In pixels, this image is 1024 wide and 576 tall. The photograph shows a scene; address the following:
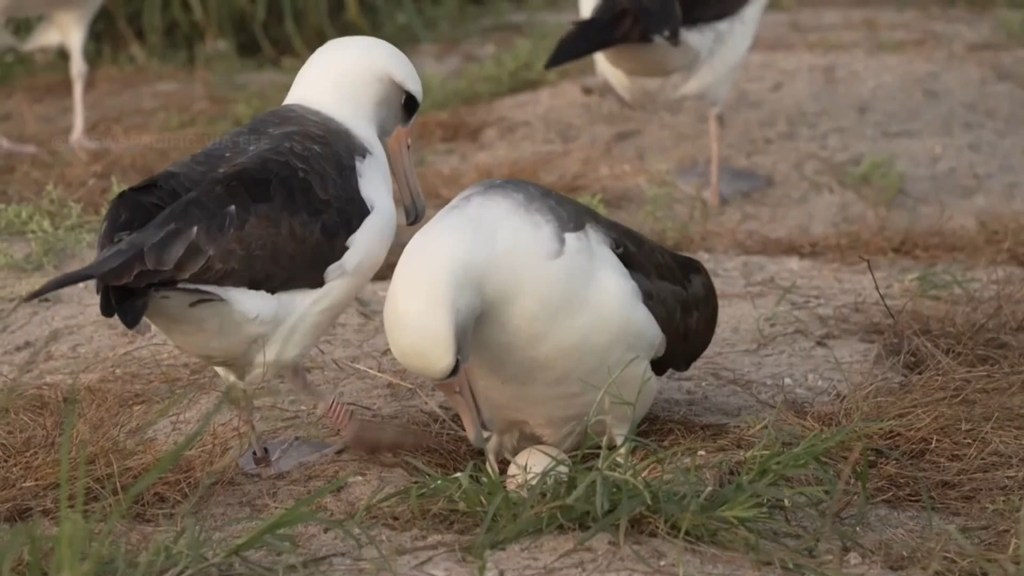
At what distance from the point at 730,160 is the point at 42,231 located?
3167 millimetres

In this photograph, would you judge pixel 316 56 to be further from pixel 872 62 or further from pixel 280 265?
pixel 872 62

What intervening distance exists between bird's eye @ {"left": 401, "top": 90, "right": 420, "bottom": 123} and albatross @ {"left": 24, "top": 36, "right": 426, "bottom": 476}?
0.23 ft

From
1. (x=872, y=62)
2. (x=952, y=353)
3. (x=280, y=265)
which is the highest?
(x=280, y=265)

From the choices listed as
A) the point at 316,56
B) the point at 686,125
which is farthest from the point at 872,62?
the point at 316,56

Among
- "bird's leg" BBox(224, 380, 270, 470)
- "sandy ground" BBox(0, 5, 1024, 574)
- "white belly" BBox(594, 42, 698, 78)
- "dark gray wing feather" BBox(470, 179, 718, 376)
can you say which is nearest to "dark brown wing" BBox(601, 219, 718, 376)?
"dark gray wing feather" BBox(470, 179, 718, 376)

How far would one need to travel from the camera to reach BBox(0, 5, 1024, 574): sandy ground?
389cm

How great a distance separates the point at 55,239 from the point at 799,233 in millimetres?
2919

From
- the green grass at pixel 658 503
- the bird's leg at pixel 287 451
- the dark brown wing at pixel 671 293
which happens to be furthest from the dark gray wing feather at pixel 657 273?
the bird's leg at pixel 287 451

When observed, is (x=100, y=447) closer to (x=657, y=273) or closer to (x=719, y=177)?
(x=657, y=273)

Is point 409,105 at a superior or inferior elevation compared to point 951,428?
superior

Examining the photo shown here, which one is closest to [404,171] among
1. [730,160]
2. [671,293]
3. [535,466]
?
[671,293]

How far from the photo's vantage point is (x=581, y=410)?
378cm

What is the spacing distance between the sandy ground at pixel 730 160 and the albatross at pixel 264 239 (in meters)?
0.34

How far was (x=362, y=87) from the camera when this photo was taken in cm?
431
